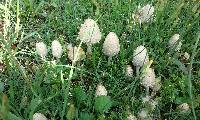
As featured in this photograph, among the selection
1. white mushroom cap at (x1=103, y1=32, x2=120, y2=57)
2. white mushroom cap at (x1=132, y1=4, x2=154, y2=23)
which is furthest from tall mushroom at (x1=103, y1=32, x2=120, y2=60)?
white mushroom cap at (x1=132, y1=4, x2=154, y2=23)

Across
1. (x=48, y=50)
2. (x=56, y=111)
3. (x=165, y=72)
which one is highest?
(x=48, y=50)

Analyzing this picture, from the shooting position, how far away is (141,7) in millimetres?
2533

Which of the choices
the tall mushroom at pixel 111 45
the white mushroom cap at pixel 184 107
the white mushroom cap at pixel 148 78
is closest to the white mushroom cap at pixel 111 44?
the tall mushroom at pixel 111 45

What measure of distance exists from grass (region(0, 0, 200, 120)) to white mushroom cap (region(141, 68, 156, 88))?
0.07m

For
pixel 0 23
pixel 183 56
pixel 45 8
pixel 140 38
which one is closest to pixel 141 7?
pixel 140 38

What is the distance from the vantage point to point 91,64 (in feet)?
7.43

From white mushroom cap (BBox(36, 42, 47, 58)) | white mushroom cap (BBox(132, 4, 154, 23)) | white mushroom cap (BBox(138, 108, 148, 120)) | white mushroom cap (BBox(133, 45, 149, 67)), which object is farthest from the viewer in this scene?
white mushroom cap (BBox(132, 4, 154, 23))

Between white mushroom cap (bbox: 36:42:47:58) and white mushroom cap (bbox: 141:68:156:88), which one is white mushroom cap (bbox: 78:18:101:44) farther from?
white mushroom cap (bbox: 141:68:156:88)

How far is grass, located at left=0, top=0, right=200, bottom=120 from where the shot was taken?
1.93 metres

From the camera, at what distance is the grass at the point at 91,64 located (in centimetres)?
193

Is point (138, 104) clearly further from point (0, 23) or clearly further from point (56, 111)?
point (0, 23)

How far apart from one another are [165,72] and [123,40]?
327mm

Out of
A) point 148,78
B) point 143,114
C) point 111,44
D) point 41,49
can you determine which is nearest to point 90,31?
point 111,44

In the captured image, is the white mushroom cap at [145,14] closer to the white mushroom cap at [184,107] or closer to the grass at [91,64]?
the grass at [91,64]
